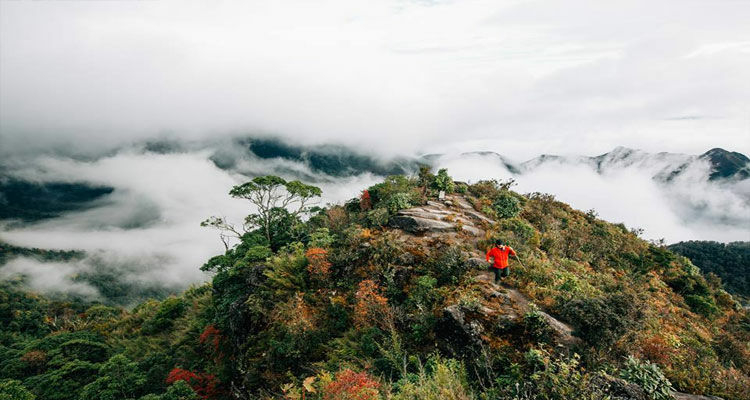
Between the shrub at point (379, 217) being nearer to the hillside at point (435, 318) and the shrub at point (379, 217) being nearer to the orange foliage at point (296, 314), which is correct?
the hillside at point (435, 318)

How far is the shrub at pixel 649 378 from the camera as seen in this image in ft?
22.4

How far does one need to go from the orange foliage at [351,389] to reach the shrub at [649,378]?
5.55 meters

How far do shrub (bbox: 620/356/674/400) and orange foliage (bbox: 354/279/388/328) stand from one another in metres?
6.23

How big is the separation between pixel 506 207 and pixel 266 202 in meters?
15.7

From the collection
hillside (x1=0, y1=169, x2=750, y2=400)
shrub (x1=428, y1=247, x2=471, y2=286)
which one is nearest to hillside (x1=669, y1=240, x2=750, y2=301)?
hillside (x1=0, y1=169, x2=750, y2=400)

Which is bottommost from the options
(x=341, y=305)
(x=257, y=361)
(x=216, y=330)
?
(x=216, y=330)

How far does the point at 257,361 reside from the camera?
39.1 ft

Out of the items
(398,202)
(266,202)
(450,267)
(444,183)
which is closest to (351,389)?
(450,267)

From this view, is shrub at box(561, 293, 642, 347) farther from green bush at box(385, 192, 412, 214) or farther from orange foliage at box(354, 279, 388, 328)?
green bush at box(385, 192, 412, 214)

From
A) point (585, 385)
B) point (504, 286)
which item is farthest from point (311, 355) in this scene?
point (585, 385)

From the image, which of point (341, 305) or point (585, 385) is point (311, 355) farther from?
point (585, 385)

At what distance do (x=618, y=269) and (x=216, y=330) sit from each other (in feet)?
68.7

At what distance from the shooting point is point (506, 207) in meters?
18.2

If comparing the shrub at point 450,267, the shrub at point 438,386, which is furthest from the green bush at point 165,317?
the shrub at point 438,386
